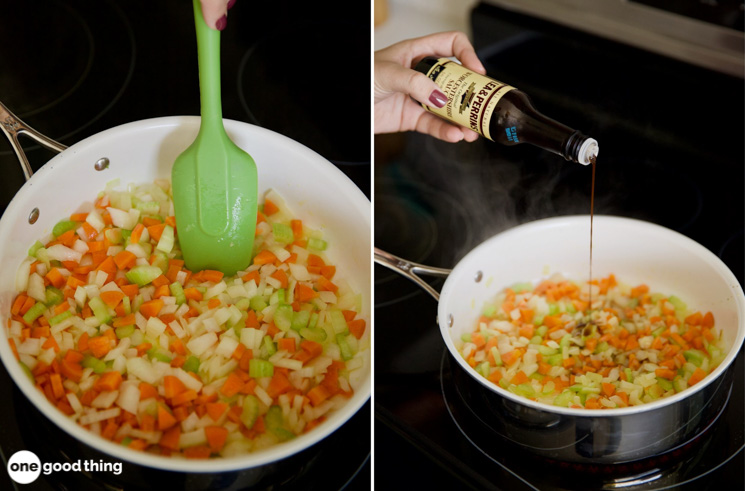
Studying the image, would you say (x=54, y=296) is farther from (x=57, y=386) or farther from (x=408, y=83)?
(x=408, y=83)

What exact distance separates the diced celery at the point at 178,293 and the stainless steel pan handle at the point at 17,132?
0.20 metres

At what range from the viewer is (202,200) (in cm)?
72

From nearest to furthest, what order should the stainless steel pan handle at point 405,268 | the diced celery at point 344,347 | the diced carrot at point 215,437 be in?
the diced carrot at point 215,437
the diced celery at point 344,347
the stainless steel pan handle at point 405,268

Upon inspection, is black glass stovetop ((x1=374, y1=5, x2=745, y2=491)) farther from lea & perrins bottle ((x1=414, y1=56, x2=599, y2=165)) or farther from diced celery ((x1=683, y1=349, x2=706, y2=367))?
lea & perrins bottle ((x1=414, y1=56, x2=599, y2=165))

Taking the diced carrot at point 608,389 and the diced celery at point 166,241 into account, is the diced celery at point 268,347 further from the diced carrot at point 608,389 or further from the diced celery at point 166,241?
the diced carrot at point 608,389

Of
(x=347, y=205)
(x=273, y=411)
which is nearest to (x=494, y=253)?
(x=347, y=205)

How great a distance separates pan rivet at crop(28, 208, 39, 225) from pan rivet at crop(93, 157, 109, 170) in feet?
0.24

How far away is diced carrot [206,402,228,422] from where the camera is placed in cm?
63

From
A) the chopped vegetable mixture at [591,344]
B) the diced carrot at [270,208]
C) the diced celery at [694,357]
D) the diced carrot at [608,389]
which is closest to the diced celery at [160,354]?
the diced carrot at [270,208]

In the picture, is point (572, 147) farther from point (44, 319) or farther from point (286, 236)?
point (44, 319)

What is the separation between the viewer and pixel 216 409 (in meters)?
0.63

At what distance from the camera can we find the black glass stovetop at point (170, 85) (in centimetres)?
67

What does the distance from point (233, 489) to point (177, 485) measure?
48mm

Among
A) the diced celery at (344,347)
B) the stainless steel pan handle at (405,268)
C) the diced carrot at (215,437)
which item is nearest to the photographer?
the diced carrot at (215,437)
